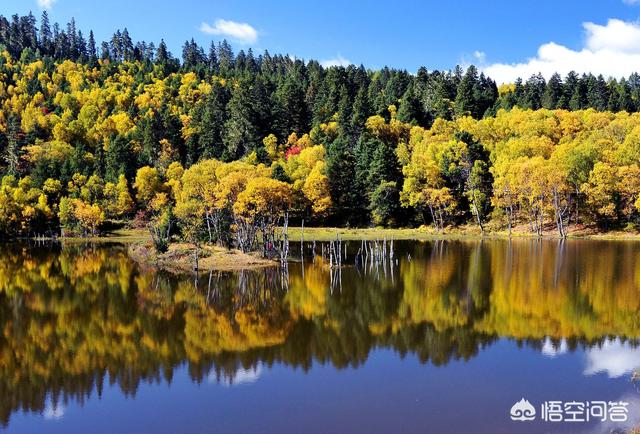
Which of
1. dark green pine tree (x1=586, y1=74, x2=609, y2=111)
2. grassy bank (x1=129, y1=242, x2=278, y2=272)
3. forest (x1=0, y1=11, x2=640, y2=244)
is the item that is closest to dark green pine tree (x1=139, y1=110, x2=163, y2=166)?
forest (x1=0, y1=11, x2=640, y2=244)

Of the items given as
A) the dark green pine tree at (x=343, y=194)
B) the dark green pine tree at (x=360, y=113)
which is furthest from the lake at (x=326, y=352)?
the dark green pine tree at (x=360, y=113)

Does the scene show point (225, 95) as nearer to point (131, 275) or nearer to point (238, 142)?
point (238, 142)

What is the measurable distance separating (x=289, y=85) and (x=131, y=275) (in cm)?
8810

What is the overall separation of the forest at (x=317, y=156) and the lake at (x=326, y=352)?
75.4ft

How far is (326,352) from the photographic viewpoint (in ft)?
85.3

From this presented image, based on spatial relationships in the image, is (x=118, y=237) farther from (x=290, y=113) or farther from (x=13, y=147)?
(x=290, y=113)

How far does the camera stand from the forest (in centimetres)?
8019

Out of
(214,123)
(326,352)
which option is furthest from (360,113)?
(326,352)

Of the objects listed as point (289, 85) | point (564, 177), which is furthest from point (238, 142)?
point (564, 177)

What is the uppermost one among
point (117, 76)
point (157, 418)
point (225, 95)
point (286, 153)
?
point (117, 76)

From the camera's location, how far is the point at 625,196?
81.1 m

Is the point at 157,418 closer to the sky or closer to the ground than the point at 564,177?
closer to the ground

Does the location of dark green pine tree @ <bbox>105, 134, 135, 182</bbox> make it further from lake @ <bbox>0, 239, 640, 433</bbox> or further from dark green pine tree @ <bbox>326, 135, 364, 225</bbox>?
lake @ <bbox>0, 239, 640, 433</bbox>

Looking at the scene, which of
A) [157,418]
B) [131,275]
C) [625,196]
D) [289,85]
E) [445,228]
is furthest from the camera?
[289,85]
